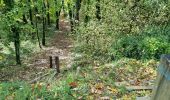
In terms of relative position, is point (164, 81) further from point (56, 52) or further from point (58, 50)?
point (58, 50)

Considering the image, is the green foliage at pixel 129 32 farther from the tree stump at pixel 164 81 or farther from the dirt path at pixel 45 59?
the tree stump at pixel 164 81

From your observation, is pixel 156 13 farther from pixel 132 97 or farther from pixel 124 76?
pixel 132 97

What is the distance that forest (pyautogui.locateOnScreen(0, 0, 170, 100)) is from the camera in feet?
21.6

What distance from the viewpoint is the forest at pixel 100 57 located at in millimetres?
6598

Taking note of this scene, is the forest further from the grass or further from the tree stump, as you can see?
the tree stump

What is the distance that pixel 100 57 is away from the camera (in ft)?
49.2

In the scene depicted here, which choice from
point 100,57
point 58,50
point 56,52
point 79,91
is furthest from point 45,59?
point 79,91

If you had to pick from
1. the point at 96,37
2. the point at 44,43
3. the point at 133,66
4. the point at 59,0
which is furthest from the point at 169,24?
the point at 59,0

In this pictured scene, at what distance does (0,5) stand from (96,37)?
634 cm

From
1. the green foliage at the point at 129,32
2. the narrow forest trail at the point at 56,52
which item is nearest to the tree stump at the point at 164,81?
the green foliage at the point at 129,32

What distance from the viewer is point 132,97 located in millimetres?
6258

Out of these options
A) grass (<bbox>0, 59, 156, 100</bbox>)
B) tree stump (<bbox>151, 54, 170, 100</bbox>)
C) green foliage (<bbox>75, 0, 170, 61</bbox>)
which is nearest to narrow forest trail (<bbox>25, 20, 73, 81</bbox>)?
green foliage (<bbox>75, 0, 170, 61</bbox>)

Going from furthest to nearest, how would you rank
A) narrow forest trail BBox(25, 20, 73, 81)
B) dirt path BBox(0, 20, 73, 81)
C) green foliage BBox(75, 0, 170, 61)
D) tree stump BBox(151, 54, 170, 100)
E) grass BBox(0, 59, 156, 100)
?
narrow forest trail BBox(25, 20, 73, 81)
dirt path BBox(0, 20, 73, 81)
green foliage BBox(75, 0, 170, 61)
grass BBox(0, 59, 156, 100)
tree stump BBox(151, 54, 170, 100)

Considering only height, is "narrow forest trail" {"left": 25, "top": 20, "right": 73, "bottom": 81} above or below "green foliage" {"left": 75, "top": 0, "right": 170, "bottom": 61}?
below
